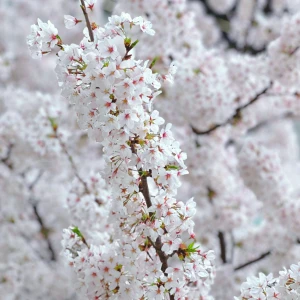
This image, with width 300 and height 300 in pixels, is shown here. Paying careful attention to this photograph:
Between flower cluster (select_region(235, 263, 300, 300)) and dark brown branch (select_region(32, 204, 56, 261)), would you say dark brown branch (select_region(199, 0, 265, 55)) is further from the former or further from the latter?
flower cluster (select_region(235, 263, 300, 300))

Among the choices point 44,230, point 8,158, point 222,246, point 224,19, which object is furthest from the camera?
point 224,19

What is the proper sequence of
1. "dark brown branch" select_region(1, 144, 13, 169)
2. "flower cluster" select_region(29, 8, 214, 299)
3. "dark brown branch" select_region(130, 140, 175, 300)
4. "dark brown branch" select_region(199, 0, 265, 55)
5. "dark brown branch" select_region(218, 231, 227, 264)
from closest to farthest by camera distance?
"flower cluster" select_region(29, 8, 214, 299) → "dark brown branch" select_region(130, 140, 175, 300) → "dark brown branch" select_region(1, 144, 13, 169) → "dark brown branch" select_region(218, 231, 227, 264) → "dark brown branch" select_region(199, 0, 265, 55)

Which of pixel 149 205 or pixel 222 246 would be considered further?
pixel 222 246

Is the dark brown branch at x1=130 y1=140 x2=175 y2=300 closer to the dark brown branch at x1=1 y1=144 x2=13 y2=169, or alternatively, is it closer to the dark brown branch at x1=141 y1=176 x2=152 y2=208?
the dark brown branch at x1=141 y1=176 x2=152 y2=208

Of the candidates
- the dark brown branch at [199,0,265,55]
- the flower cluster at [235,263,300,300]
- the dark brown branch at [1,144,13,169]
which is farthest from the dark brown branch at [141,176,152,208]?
the dark brown branch at [199,0,265,55]

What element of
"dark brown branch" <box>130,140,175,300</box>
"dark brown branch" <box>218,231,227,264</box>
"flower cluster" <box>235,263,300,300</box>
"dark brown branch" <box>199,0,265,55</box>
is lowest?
"flower cluster" <box>235,263,300,300</box>

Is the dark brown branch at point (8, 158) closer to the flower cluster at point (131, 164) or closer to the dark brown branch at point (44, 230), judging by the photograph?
the dark brown branch at point (44, 230)

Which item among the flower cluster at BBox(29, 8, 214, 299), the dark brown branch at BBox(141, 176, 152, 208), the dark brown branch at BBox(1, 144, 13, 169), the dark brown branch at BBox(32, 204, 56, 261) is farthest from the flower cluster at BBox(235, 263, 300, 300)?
the dark brown branch at BBox(32, 204, 56, 261)

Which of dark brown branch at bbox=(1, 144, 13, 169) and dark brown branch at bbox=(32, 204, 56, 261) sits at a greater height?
dark brown branch at bbox=(1, 144, 13, 169)

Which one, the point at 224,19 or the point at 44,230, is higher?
the point at 224,19

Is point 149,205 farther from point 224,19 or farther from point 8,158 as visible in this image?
point 224,19

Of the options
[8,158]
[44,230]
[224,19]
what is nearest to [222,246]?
[44,230]

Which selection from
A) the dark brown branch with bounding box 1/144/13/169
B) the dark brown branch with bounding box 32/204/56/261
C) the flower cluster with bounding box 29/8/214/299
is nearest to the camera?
the flower cluster with bounding box 29/8/214/299

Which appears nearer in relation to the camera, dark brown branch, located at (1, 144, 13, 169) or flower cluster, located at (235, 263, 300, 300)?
flower cluster, located at (235, 263, 300, 300)
